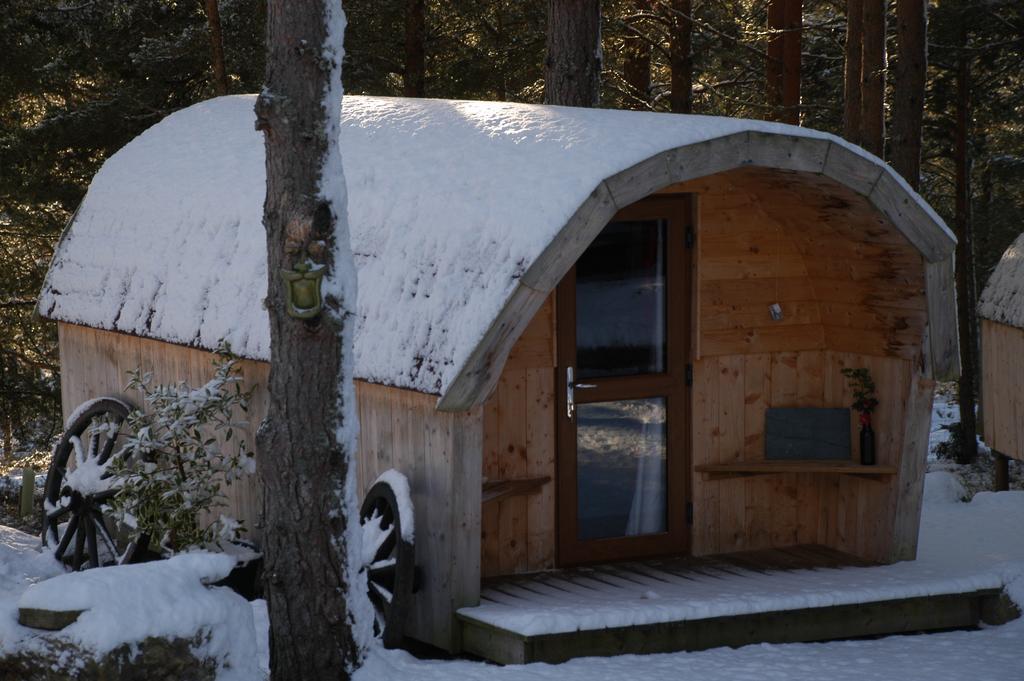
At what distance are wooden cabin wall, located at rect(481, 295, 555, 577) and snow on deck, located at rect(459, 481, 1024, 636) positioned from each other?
0.27 m

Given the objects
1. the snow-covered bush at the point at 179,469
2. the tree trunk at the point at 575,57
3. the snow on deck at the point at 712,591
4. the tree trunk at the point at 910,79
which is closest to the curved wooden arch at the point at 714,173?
the snow on deck at the point at 712,591

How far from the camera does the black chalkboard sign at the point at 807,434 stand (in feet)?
28.1

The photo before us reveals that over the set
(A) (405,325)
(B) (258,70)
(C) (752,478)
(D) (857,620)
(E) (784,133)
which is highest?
(B) (258,70)

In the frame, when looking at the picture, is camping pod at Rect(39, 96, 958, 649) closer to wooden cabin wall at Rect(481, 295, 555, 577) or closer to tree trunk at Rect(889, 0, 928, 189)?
wooden cabin wall at Rect(481, 295, 555, 577)

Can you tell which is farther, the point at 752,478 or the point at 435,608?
the point at 752,478

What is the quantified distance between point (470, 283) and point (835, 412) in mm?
2969

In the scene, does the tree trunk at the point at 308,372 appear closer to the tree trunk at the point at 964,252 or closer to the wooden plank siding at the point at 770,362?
the wooden plank siding at the point at 770,362

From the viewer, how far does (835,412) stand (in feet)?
28.2

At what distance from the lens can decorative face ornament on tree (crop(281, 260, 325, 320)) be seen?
5.97 metres

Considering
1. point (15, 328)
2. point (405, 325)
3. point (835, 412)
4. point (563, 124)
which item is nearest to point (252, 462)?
point (405, 325)

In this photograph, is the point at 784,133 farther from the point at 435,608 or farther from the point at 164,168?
the point at 164,168

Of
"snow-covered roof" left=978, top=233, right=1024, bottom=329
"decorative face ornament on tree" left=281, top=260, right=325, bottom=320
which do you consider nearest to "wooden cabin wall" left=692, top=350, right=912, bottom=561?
"decorative face ornament on tree" left=281, top=260, right=325, bottom=320

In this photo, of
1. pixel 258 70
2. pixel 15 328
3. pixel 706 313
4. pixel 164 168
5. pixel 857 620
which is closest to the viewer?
pixel 857 620

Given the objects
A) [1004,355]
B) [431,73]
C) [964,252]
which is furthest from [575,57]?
[964,252]
